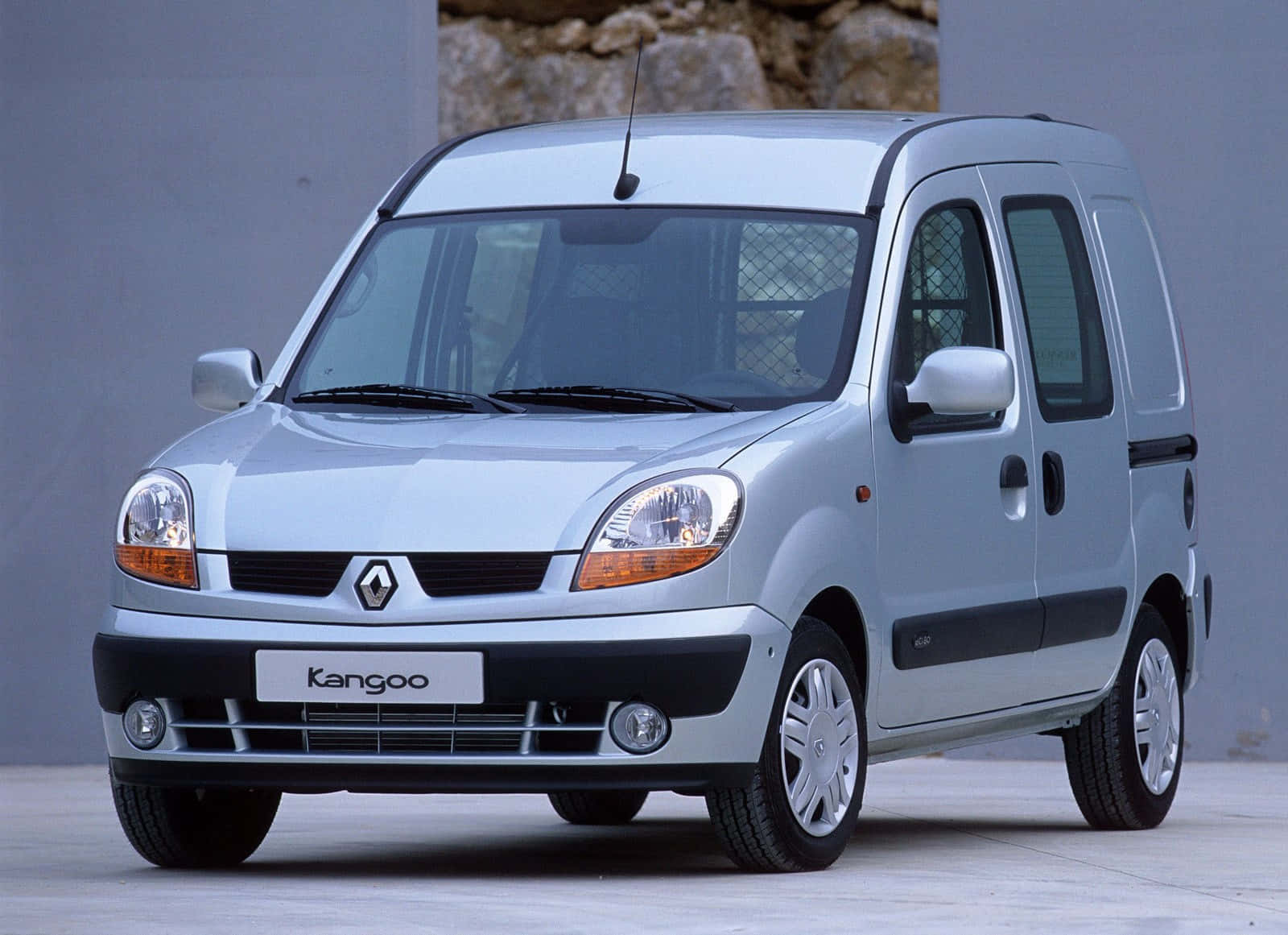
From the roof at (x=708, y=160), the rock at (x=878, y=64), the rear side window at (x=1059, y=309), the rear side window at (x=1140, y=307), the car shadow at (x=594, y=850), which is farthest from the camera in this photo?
the rock at (x=878, y=64)

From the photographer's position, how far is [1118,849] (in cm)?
834

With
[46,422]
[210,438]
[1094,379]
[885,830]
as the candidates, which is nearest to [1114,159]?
[1094,379]

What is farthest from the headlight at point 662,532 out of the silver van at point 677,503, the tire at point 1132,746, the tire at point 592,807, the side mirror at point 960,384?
the tire at point 592,807

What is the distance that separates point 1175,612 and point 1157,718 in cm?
44

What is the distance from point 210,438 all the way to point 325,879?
3.83 feet

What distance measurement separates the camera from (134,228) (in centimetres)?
1225

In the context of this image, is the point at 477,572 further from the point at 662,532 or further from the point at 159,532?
the point at 159,532

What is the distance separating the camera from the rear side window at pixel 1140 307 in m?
9.24

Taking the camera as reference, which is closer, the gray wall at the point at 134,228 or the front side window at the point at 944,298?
the front side window at the point at 944,298

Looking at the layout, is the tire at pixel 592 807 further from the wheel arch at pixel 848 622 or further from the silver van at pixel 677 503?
the wheel arch at pixel 848 622

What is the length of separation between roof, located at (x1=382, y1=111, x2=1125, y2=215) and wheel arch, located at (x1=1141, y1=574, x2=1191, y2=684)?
1.62 meters

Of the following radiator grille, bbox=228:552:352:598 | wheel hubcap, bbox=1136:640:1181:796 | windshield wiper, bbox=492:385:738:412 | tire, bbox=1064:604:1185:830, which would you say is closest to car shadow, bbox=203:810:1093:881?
tire, bbox=1064:604:1185:830

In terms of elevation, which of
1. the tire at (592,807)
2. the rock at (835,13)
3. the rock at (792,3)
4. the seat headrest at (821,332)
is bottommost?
the tire at (592,807)

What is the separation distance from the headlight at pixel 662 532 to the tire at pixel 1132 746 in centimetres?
257
